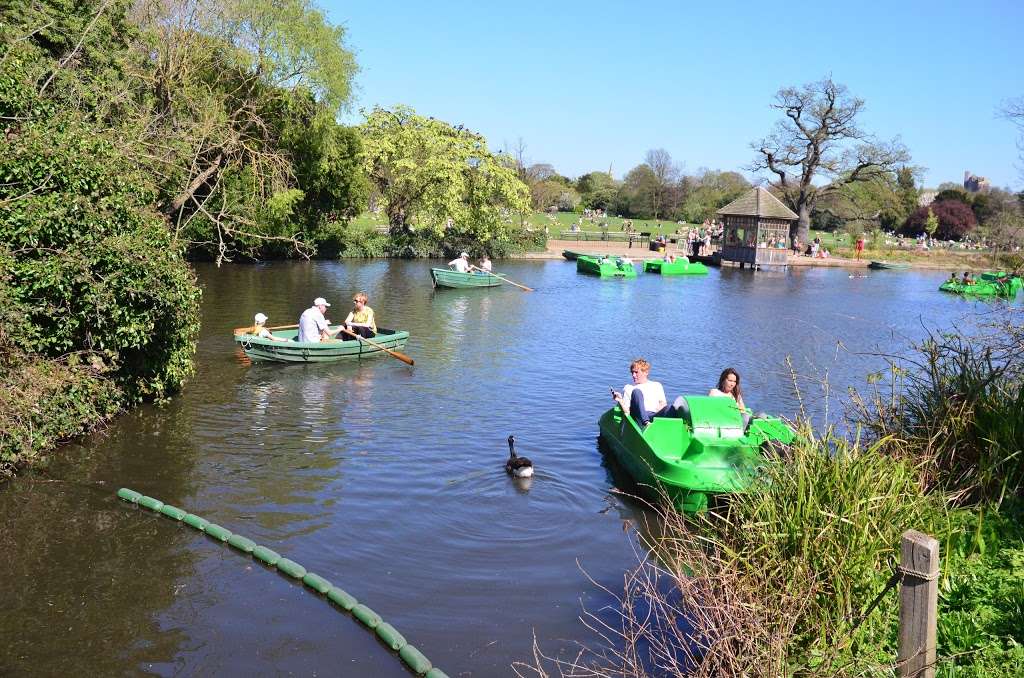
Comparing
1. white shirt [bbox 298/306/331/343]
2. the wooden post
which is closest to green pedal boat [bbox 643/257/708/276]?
white shirt [bbox 298/306/331/343]

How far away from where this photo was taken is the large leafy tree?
157 ft

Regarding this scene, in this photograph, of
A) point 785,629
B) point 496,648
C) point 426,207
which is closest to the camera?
point 785,629

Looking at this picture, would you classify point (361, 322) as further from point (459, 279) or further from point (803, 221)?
point (803, 221)

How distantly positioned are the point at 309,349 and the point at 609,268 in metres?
28.4

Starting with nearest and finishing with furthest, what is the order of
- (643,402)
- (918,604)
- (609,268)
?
(918,604)
(643,402)
(609,268)

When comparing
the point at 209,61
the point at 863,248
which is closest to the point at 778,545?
the point at 209,61

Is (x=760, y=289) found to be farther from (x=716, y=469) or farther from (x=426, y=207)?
(x=716, y=469)

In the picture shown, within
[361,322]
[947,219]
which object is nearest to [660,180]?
[947,219]

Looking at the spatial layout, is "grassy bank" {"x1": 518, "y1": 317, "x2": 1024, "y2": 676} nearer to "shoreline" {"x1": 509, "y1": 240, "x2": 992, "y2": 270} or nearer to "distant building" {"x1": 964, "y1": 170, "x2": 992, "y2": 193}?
"shoreline" {"x1": 509, "y1": 240, "x2": 992, "y2": 270}

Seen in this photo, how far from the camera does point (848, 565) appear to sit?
21.9 ft

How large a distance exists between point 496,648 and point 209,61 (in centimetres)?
2829

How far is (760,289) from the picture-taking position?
4350 centimetres

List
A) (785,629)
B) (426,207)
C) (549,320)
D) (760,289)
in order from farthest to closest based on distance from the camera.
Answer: (426,207) < (760,289) < (549,320) < (785,629)

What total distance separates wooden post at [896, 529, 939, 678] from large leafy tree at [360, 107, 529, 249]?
43.7m
